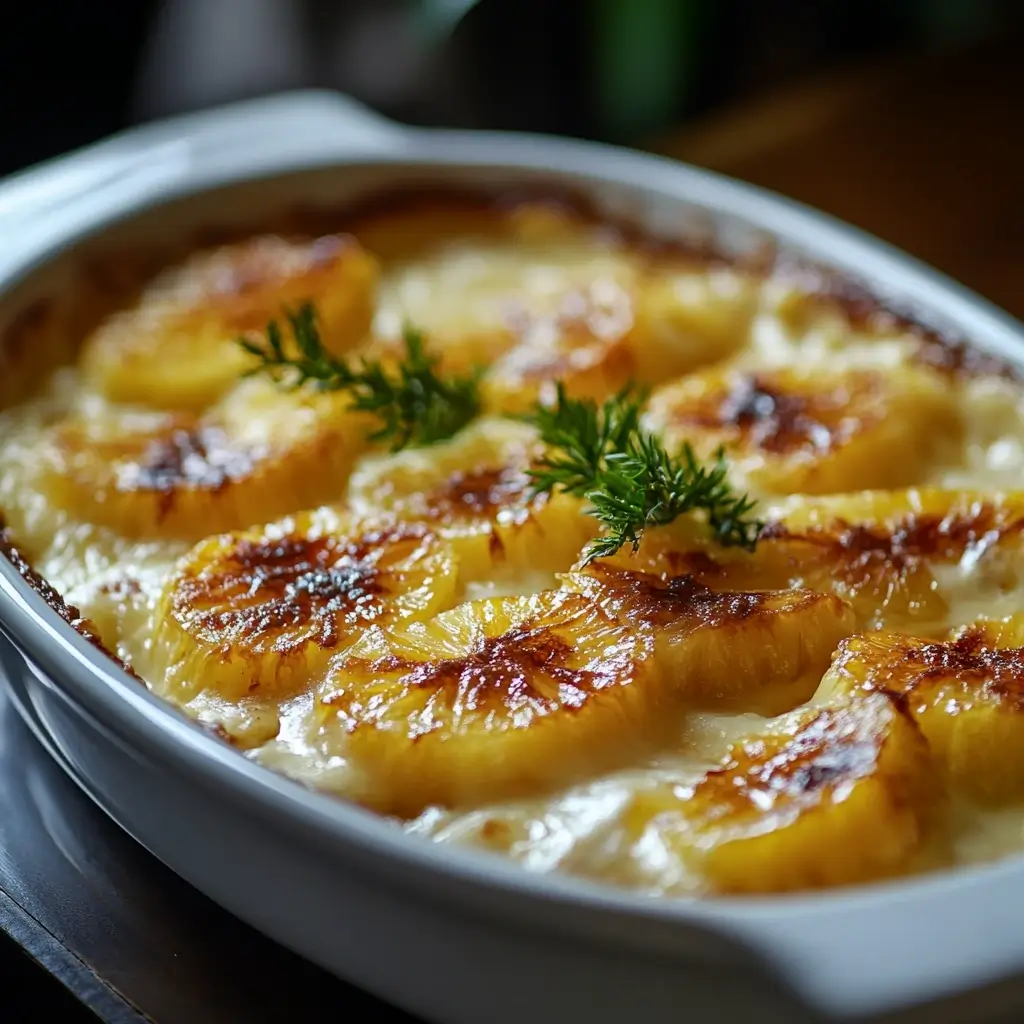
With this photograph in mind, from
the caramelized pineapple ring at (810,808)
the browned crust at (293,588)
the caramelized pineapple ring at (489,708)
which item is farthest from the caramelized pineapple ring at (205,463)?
the caramelized pineapple ring at (810,808)

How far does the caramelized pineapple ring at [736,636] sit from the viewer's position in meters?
1.42

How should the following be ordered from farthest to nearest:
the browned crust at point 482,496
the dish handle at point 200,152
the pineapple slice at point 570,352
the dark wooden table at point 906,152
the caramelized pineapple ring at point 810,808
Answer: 1. the dark wooden table at point 906,152
2. the dish handle at point 200,152
3. the pineapple slice at point 570,352
4. the browned crust at point 482,496
5. the caramelized pineapple ring at point 810,808

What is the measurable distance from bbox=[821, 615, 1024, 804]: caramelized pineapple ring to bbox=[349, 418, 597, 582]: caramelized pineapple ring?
1.15ft

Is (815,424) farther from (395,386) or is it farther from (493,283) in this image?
(493,283)

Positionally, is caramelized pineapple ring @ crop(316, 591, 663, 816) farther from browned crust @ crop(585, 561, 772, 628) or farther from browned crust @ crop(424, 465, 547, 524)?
browned crust @ crop(424, 465, 547, 524)

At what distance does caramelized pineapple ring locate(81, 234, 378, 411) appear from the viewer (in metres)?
1.98

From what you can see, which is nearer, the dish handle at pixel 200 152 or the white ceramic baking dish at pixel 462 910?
the white ceramic baking dish at pixel 462 910

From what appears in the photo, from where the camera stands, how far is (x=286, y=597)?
5.01 ft

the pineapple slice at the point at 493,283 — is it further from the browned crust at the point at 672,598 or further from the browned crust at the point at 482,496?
the browned crust at the point at 672,598

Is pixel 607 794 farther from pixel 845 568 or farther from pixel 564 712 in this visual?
pixel 845 568

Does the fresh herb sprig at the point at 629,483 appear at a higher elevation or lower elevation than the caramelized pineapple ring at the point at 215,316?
lower

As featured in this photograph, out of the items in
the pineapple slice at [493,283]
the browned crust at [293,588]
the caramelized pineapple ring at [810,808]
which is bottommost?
the caramelized pineapple ring at [810,808]

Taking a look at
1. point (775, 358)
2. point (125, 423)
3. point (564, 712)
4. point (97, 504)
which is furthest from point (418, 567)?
point (775, 358)

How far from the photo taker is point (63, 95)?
3.73m
